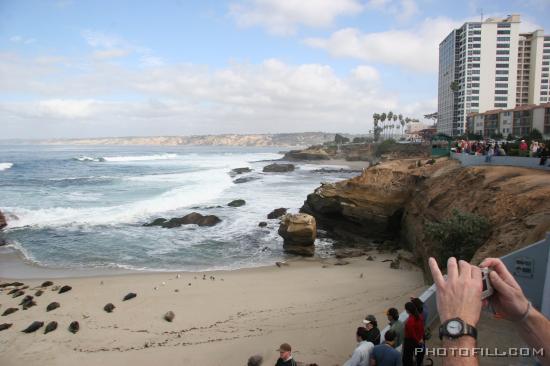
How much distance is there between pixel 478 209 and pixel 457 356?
12391mm

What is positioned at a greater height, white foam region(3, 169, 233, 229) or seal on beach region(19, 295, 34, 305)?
white foam region(3, 169, 233, 229)

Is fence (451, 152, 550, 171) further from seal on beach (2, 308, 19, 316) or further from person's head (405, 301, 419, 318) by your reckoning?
seal on beach (2, 308, 19, 316)

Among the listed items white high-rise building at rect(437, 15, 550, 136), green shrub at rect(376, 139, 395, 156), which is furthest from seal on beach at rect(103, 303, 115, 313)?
white high-rise building at rect(437, 15, 550, 136)

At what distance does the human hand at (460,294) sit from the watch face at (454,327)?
31 mm

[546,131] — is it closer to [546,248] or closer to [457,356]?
[546,248]

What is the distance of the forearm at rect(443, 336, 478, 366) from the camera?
1.88m

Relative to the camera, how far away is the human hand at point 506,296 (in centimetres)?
203

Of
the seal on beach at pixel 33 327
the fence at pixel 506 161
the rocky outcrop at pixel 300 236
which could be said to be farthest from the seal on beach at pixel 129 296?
the fence at pixel 506 161

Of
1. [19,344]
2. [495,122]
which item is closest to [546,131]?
[495,122]

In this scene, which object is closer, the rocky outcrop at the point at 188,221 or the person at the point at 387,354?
the person at the point at 387,354

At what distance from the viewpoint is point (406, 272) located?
15.3 meters

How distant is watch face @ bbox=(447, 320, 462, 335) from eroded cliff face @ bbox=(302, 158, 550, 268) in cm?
780

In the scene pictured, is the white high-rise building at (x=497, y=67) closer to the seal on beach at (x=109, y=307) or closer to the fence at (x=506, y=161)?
the fence at (x=506, y=161)

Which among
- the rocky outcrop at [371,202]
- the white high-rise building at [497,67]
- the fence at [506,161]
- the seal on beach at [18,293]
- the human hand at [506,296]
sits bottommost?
the seal on beach at [18,293]
